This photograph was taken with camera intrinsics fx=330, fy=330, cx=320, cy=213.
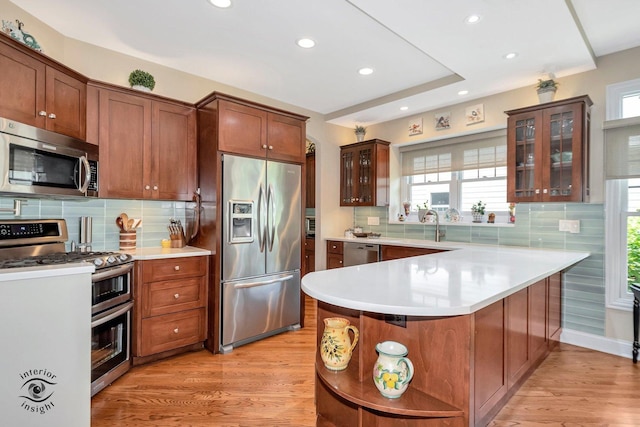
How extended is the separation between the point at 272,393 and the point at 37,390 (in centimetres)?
130

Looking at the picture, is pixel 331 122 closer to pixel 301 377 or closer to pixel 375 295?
pixel 301 377

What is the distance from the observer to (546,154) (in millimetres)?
3139

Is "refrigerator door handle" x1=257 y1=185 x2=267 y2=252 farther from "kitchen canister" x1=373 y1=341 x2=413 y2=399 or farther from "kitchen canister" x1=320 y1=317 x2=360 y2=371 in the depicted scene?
"kitchen canister" x1=373 y1=341 x2=413 y2=399

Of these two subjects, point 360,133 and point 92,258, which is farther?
point 360,133

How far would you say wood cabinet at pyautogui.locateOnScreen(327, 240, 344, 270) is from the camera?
467cm

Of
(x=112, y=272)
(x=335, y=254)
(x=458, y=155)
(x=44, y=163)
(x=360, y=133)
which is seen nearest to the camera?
(x=44, y=163)

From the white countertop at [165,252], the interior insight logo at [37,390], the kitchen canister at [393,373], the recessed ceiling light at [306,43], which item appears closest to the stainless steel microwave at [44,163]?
the white countertop at [165,252]

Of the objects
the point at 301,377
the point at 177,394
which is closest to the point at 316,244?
the point at 301,377

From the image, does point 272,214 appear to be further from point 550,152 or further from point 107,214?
point 550,152

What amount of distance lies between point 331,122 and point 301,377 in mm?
3626

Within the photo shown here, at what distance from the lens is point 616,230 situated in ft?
9.74

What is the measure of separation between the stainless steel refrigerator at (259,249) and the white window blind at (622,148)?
113 inches

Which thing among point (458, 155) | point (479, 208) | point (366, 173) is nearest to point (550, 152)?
point (479, 208)

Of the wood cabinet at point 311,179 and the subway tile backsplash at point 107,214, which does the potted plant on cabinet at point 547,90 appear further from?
the subway tile backsplash at point 107,214
